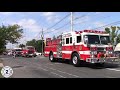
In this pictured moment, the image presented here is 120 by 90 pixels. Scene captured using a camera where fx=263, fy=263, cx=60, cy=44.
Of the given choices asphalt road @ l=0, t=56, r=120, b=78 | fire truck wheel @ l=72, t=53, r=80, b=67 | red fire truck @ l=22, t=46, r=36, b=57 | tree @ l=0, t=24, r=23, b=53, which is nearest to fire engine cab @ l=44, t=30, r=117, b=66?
fire truck wheel @ l=72, t=53, r=80, b=67

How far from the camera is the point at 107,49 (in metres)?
17.3

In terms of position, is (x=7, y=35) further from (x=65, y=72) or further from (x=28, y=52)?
(x=28, y=52)

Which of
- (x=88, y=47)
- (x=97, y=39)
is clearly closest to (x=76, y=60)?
(x=88, y=47)

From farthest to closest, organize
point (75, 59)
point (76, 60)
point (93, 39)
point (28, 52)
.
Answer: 1. point (28, 52)
2. point (75, 59)
3. point (76, 60)
4. point (93, 39)

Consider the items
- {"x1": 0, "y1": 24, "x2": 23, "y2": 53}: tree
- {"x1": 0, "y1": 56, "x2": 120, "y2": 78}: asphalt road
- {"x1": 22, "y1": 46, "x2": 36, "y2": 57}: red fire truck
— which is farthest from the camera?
{"x1": 22, "y1": 46, "x2": 36, "y2": 57}: red fire truck

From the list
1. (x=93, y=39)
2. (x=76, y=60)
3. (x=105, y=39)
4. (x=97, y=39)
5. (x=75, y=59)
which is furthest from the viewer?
(x=75, y=59)

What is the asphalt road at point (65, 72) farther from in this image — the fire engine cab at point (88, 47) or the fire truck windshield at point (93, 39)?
the fire truck windshield at point (93, 39)

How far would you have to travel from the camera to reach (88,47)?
1686 cm

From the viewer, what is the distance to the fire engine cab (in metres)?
16.8

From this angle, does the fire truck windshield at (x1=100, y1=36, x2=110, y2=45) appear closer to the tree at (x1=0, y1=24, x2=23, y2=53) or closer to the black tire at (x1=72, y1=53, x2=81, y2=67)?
the black tire at (x1=72, y1=53, x2=81, y2=67)
